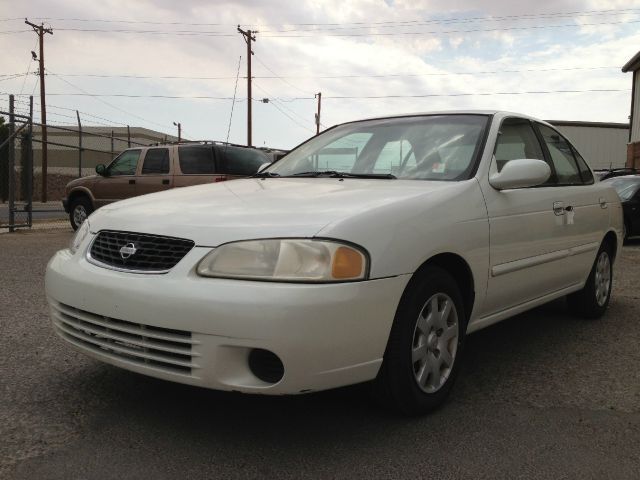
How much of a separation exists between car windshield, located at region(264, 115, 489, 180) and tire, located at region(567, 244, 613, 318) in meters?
1.89

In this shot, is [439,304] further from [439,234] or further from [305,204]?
[305,204]

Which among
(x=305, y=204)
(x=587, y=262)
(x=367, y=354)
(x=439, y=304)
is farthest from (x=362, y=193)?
(x=587, y=262)

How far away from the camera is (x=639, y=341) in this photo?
431 cm

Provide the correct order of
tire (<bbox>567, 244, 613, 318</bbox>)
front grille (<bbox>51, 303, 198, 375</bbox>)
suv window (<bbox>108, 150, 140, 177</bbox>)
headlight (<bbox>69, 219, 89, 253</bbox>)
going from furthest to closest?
suv window (<bbox>108, 150, 140, 177</bbox>)
tire (<bbox>567, 244, 613, 318</bbox>)
headlight (<bbox>69, 219, 89, 253</bbox>)
front grille (<bbox>51, 303, 198, 375</bbox>)

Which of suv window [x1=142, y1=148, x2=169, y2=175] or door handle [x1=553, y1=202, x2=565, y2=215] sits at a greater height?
suv window [x1=142, y1=148, x2=169, y2=175]

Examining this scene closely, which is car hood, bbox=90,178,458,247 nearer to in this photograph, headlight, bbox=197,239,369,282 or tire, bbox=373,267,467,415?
headlight, bbox=197,239,369,282

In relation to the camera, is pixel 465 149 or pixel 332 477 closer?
pixel 332 477

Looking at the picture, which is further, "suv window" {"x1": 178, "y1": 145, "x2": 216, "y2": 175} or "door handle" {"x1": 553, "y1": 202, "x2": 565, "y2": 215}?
"suv window" {"x1": 178, "y1": 145, "x2": 216, "y2": 175}

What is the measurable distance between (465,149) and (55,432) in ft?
8.42

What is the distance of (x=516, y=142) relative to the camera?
13.1 feet

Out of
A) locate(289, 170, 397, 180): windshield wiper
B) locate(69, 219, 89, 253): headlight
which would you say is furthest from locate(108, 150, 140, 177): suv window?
locate(69, 219, 89, 253): headlight

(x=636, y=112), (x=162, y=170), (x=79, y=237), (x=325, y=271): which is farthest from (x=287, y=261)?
(x=636, y=112)

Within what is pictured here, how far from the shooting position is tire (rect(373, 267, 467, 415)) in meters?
2.64

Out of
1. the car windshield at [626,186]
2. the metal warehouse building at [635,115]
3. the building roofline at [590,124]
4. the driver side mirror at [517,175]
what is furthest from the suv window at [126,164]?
the building roofline at [590,124]
